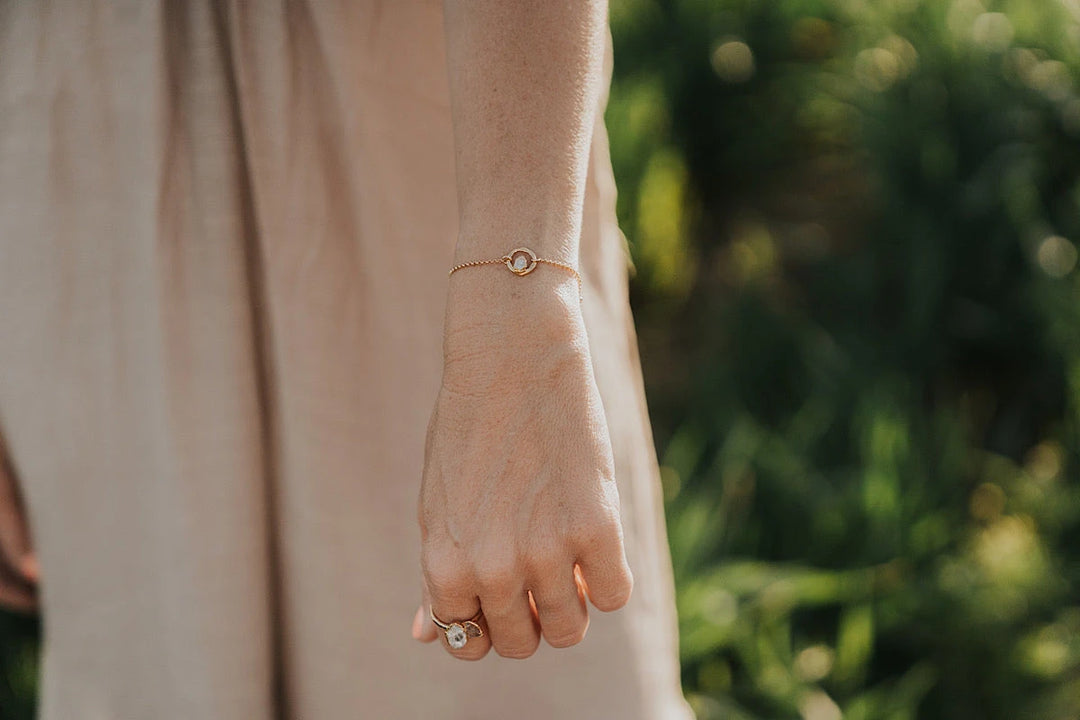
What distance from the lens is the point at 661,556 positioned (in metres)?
0.97

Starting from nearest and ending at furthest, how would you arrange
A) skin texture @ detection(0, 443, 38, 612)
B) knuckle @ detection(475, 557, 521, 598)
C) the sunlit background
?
knuckle @ detection(475, 557, 521, 598) < skin texture @ detection(0, 443, 38, 612) < the sunlit background

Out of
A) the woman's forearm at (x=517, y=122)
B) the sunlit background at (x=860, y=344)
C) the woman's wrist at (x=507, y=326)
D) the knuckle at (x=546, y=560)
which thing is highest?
the woman's forearm at (x=517, y=122)

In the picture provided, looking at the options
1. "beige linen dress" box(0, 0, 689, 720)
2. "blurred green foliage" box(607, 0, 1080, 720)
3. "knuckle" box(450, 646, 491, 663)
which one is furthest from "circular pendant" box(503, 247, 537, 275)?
"blurred green foliage" box(607, 0, 1080, 720)

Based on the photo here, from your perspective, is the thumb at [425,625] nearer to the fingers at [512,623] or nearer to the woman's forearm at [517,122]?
the fingers at [512,623]

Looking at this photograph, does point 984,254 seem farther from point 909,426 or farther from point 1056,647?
point 1056,647

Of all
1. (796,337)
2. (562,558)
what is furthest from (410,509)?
(796,337)

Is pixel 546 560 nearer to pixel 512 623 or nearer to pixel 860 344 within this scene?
pixel 512 623

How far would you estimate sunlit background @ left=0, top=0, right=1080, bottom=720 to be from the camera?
1.71 m

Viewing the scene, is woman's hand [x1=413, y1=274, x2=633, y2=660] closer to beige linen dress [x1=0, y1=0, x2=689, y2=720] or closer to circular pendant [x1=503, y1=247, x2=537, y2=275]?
circular pendant [x1=503, y1=247, x2=537, y2=275]

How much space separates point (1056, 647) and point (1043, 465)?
1.57ft

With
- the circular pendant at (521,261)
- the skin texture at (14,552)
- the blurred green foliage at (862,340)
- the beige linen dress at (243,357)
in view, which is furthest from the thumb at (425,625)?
the blurred green foliage at (862,340)

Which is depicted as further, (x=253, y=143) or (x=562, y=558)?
(x=253, y=143)

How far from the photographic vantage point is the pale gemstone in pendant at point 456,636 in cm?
69

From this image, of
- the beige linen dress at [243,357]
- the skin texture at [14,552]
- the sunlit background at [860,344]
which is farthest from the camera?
the sunlit background at [860,344]
